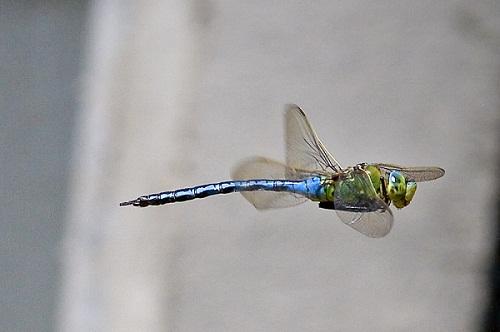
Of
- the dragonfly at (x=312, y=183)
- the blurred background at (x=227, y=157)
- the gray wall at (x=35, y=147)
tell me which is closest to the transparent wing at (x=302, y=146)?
the dragonfly at (x=312, y=183)

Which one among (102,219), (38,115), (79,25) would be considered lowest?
(102,219)

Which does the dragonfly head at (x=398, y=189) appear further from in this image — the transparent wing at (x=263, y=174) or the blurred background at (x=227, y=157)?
the blurred background at (x=227, y=157)

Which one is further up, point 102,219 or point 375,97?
point 375,97

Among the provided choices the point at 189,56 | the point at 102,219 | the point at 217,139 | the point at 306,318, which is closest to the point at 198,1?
the point at 189,56

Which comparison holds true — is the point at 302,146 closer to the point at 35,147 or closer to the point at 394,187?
the point at 394,187

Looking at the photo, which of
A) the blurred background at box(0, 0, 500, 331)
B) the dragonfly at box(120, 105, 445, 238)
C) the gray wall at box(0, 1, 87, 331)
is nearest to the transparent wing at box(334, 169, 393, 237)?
the dragonfly at box(120, 105, 445, 238)

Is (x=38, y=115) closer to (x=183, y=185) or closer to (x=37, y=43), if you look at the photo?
(x=37, y=43)

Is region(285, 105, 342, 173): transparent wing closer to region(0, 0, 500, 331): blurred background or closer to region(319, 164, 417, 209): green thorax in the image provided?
region(319, 164, 417, 209): green thorax

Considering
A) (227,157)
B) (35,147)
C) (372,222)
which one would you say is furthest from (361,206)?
(35,147)
